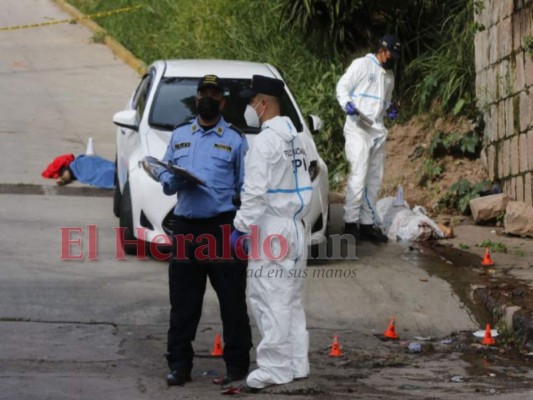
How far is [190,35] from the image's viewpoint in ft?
67.6

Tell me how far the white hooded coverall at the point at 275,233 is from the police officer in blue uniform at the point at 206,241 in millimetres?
265

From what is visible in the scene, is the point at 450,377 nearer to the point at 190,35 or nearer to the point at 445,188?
the point at 445,188

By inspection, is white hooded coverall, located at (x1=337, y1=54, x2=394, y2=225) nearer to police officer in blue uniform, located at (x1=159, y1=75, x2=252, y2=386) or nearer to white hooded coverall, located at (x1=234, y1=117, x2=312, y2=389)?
police officer in blue uniform, located at (x1=159, y1=75, x2=252, y2=386)

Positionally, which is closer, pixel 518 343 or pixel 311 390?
pixel 311 390

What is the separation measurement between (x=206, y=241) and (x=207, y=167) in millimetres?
468

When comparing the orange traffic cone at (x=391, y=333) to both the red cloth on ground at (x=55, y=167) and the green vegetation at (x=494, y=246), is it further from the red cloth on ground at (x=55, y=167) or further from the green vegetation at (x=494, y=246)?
the red cloth on ground at (x=55, y=167)

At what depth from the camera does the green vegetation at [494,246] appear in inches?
452

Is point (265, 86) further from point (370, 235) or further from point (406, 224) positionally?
point (406, 224)

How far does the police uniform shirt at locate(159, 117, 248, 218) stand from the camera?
24.0 feet

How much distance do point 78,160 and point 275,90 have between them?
24.7 feet

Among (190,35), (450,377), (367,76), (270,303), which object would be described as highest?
(190,35)

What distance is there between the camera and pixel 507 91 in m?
13.0

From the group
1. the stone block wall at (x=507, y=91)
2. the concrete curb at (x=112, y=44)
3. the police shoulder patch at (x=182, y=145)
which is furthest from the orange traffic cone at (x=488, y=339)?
the concrete curb at (x=112, y=44)

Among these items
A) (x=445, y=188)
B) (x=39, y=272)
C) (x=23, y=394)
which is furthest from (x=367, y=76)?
(x=23, y=394)
